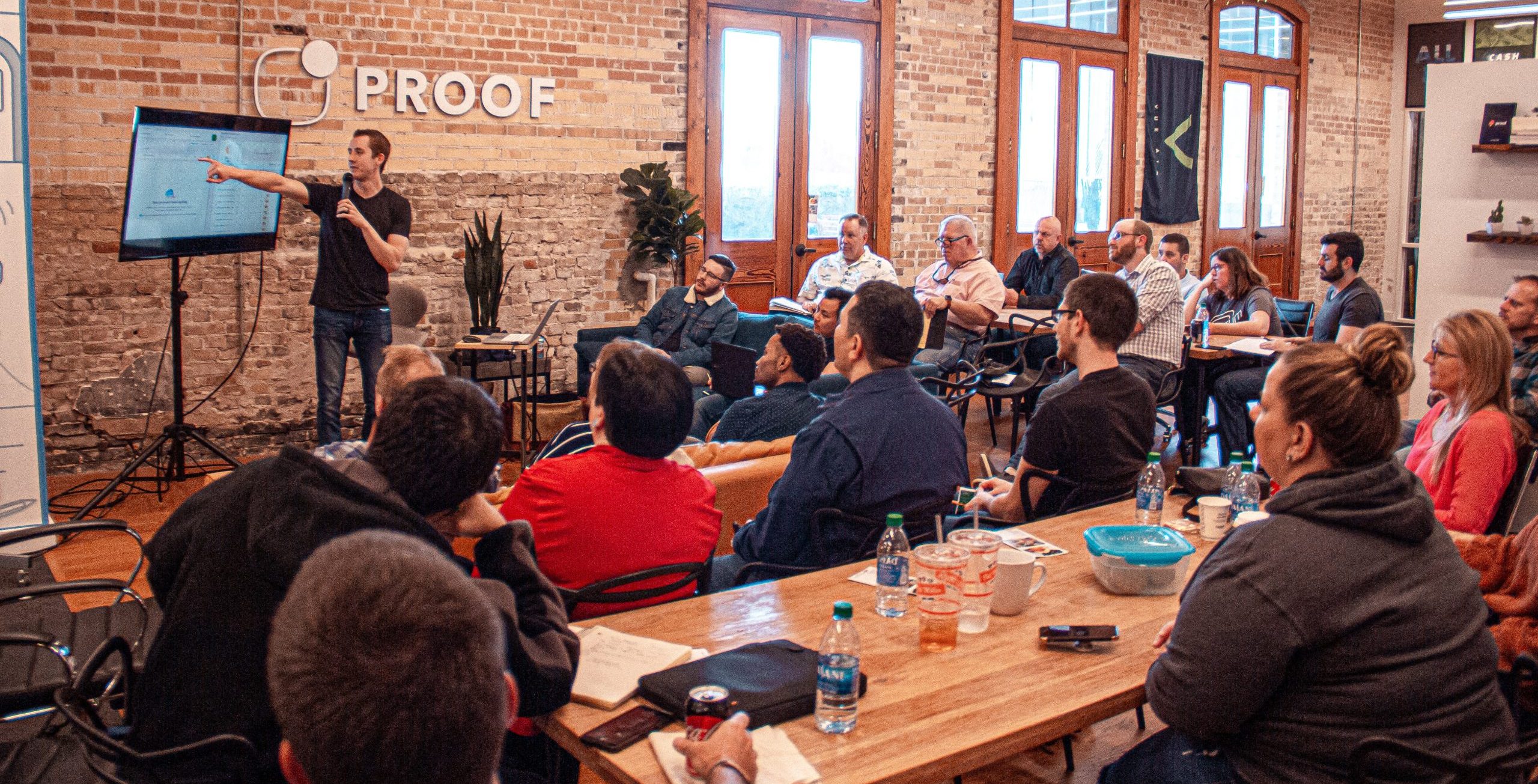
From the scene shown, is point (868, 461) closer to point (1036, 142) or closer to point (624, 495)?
point (624, 495)

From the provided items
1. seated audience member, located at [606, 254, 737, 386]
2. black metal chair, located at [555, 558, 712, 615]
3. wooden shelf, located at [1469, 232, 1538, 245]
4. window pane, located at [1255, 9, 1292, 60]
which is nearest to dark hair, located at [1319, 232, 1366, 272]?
wooden shelf, located at [1469, 232, 1538, 245]

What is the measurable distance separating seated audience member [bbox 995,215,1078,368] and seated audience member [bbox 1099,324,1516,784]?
602 cm

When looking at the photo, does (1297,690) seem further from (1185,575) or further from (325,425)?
(325,425)

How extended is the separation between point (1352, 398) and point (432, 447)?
4.99 ft

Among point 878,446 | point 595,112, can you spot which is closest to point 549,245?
point 595,112

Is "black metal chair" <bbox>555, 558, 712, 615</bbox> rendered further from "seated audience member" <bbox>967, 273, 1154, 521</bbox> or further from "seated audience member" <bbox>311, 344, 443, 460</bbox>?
"seated audience member" <bbox>967, 273, 1154, 521</bbox>

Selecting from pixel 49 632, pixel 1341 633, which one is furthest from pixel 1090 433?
pixel 49 632

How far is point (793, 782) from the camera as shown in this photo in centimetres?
176

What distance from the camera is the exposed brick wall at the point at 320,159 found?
6.41m

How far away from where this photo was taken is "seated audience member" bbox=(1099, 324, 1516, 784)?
1879 mm

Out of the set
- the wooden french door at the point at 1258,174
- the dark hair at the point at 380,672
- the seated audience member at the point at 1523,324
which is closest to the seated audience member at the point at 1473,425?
the seated audience member at the point at 1523,324

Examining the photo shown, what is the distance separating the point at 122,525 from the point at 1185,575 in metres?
2.46

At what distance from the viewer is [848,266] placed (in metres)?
8.35

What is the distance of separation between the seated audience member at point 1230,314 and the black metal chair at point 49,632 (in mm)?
5431
